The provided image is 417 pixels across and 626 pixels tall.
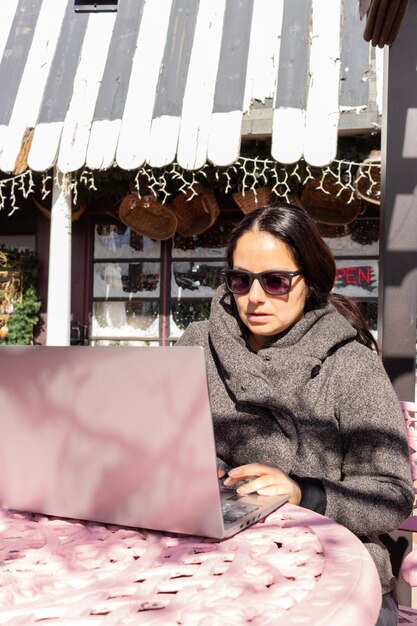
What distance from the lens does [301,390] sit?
1581 millimetres

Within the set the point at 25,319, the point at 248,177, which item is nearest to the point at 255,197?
the point at 248,177

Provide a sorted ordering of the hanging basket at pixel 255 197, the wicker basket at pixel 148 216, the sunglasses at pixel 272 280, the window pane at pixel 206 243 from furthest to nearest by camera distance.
→ the window pane at pixel 206 243 < the wicker basket at pixel 148 216 < the hanging basket at pixel 255 197 < the sunglasses at pixel 272 280

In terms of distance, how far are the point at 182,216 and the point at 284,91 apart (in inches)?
58.2

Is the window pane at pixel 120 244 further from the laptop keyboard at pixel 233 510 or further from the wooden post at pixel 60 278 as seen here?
the laptop keyboard at pixel 233 510

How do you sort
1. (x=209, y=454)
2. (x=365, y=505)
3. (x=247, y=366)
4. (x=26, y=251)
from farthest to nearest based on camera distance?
(x=26, y=251) < (x=247, y=366) < (x=365, y=505) < (x=209, y=454)

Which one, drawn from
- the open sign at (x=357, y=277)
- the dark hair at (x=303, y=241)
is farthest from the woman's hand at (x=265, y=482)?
the open sign at (x=357, y=277)

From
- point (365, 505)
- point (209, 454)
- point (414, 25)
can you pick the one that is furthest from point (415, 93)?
point (209, 454)

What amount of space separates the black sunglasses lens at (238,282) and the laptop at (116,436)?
2.49ft

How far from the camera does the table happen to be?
680 millimetres

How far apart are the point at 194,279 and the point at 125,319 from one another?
0.85 meters

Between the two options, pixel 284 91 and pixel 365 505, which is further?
pixel 284 91

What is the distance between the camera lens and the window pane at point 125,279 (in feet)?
20.3

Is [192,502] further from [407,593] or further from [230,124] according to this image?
[230,124]

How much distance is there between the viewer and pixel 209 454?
33.4 inches
